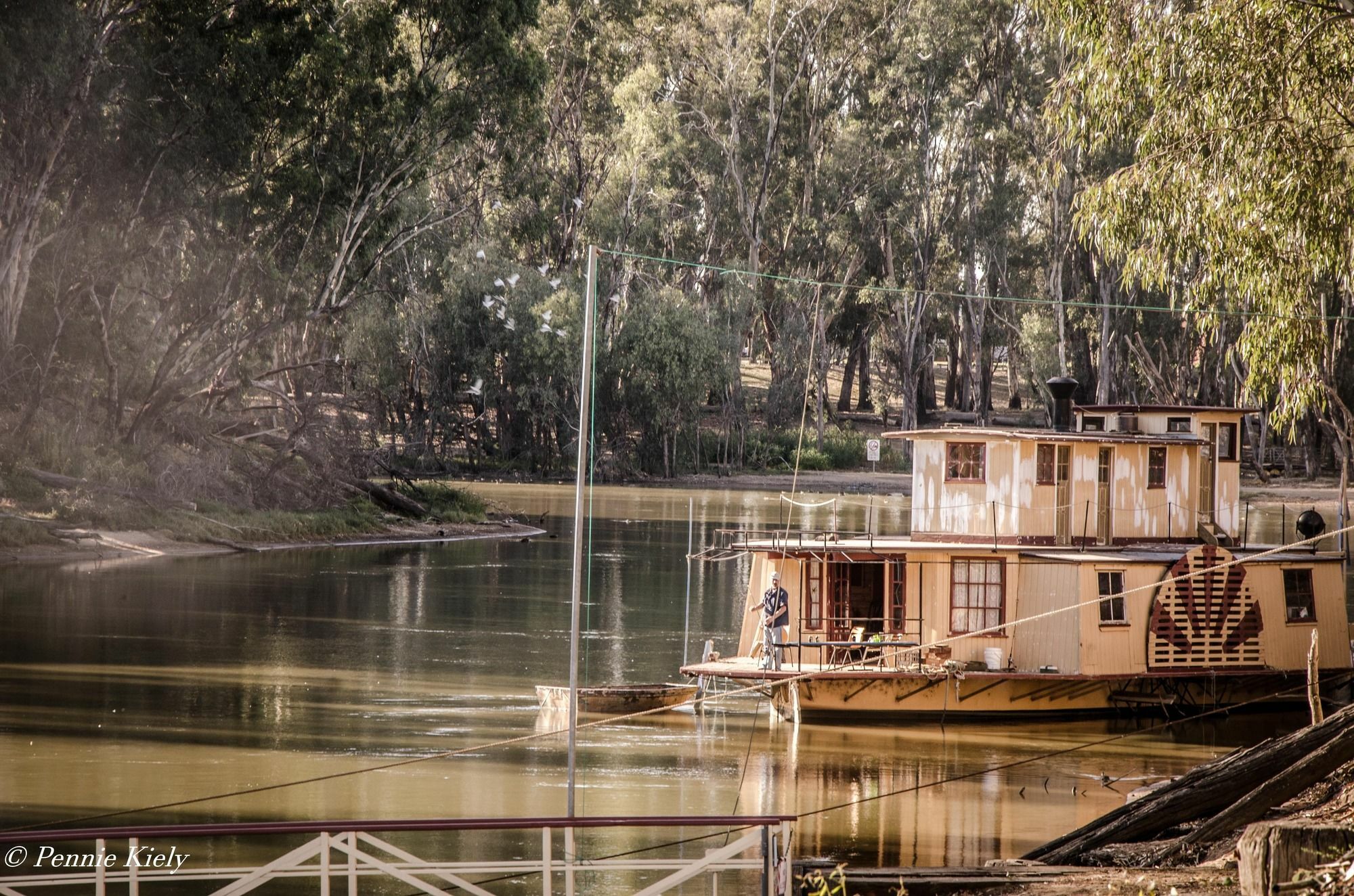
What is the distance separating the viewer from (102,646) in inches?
987

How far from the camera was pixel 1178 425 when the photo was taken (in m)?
23.8

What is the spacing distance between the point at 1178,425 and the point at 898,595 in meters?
5.93

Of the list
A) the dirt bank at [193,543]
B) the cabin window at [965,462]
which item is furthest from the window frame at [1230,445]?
the dirt bank at [193,543]

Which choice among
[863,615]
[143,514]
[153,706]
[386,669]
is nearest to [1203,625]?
[863,615]

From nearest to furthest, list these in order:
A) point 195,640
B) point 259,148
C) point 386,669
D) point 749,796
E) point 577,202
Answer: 1. point 749,796
2. point 386,669
3. point 195,640
4. point 259,148
5. point 577,202

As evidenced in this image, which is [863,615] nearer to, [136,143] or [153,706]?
[153,706]

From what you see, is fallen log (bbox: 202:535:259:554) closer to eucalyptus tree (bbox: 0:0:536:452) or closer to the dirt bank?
the dirt bank

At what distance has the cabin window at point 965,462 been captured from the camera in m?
22.4

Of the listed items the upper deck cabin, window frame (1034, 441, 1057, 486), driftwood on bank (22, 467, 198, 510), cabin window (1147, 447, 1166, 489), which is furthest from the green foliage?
driftwood on bank (22, 467, 198, 510)

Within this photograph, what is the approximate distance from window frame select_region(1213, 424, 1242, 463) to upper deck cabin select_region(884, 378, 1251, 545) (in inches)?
0.6

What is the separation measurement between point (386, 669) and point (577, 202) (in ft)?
133

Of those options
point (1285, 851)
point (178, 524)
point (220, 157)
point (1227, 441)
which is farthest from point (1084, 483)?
point (220, 157)

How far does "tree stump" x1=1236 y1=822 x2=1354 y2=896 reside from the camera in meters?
7.79

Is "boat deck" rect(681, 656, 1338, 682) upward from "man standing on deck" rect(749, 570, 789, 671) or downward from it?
downward
